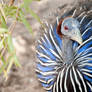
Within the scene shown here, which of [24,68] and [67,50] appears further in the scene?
[24,68]

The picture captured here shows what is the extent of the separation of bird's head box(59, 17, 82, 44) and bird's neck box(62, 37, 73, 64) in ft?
0.17

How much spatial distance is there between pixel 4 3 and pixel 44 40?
70cm

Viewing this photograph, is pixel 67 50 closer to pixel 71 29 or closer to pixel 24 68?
pixel 71 29

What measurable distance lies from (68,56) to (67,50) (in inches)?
2.1

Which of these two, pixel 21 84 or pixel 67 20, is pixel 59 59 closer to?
pixel 67 20

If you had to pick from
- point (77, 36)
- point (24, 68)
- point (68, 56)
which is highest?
point (24, 68)

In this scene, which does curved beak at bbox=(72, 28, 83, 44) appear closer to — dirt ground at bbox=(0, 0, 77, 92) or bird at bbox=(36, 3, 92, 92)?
bird at bbox=(36, 3, 92, 92)

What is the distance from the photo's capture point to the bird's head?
7.56 ft

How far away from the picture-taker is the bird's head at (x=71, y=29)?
2.30 m

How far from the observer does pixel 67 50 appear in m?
2.44

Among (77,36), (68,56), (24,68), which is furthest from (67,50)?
(24,68)

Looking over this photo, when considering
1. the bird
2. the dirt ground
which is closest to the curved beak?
the bird

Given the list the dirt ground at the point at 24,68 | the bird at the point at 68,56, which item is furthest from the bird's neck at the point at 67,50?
the dirt ground at the point at 24,68

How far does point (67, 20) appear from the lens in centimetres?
239
